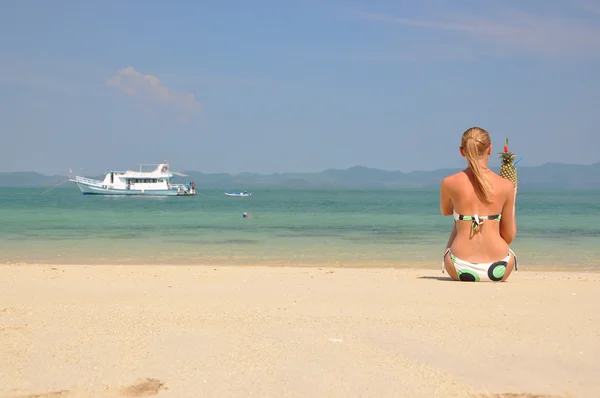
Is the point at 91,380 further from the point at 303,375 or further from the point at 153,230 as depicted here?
the point at 153,230

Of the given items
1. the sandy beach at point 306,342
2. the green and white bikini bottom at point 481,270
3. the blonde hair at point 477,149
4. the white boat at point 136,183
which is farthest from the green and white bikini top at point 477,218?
the white boat at point 136,183

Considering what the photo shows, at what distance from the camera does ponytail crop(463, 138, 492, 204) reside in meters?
6.06

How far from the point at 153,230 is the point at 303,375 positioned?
21.4m

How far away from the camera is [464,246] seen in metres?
6.52

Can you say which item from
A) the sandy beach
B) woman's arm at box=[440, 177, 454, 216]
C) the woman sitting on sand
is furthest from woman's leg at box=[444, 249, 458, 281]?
woman's arm at box=[440, 177, 454, 216]

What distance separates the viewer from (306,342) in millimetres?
4129

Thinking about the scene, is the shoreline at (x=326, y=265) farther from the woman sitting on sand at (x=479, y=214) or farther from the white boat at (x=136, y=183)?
the white boat at (x=136, y=183)

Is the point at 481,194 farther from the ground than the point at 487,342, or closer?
farther from the ground

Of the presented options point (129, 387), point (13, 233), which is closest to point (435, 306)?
point (129, 387)

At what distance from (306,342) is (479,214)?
2.86m

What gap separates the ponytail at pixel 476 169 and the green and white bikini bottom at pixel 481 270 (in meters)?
0.75

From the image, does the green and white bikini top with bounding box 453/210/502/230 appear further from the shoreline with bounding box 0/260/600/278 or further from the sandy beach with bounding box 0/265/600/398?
the shoreline with bounding box 0/260/600/278

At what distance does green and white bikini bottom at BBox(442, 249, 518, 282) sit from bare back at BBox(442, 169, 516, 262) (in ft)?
0.18

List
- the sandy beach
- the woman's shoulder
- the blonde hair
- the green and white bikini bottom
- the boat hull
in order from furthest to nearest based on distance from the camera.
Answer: the boat hull < the green and white bikini bottom < the woman's shoulder < the blonde hair < the sandy beach
